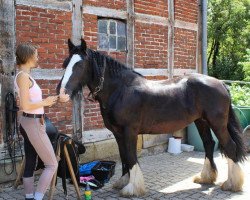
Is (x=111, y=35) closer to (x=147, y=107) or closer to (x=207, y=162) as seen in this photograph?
(x=147, y=107)

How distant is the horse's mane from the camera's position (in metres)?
4.59

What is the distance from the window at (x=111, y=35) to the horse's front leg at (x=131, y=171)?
2.39 metres

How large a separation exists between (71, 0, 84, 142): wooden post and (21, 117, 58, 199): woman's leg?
2.16 meters

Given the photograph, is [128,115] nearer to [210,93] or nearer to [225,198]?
[210,93]

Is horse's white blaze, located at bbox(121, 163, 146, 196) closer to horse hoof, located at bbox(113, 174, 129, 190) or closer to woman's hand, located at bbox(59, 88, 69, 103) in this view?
horse hoof, located at bbox(113, 174, 129, 190)

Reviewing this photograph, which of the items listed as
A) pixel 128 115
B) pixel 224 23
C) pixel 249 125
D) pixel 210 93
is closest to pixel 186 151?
pixel 249 125

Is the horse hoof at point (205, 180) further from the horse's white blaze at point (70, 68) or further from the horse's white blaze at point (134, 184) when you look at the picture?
the horse's white blaze at point (70, 68)

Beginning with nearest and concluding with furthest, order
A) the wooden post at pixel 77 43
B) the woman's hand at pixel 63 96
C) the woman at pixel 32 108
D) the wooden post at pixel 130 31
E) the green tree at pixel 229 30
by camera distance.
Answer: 1. the woman at pixel 32 108
2. the woman's hand at pixel 63 96
3. the wooden post at pixel 77 43
4. the wooden post at pixel 130 31
5. the green tree at pixel 229 30

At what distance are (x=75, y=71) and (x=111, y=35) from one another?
2.58 metres

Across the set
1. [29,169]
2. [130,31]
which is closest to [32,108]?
[29,169]

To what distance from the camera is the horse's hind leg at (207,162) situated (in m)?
5.37

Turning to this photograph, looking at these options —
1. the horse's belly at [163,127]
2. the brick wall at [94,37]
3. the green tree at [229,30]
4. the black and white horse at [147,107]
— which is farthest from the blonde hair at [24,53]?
the green tree at [229,30]

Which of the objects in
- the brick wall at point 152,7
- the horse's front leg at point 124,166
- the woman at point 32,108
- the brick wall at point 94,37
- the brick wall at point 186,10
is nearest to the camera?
the woman at point 32,108

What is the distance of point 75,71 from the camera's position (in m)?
4.30
